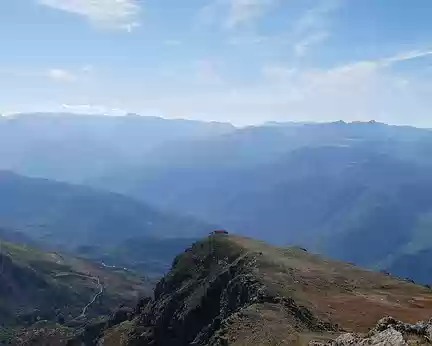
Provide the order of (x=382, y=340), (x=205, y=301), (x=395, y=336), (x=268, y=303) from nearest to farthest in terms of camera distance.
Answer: (x=395, y=336), (x=382, y=340), (x=268, y=303), (x=205, y=301)

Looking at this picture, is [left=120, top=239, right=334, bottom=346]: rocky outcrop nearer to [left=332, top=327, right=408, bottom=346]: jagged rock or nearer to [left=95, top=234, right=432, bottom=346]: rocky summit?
[left=95, top=234, right=432, bottom=346]: rocky summit

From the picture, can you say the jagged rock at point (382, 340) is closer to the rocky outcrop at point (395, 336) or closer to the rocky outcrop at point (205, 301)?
the rocky outcrop at point (395, 336)

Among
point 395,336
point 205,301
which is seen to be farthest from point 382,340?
point 205,301

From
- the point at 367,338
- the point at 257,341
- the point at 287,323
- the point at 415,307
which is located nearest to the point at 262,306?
the point at 287,323

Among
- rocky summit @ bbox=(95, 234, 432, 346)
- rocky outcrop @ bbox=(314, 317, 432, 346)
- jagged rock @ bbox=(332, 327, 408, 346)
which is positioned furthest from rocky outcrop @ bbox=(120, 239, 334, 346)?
rocky outcrop @ bbox=(314, 317, 432, 346)

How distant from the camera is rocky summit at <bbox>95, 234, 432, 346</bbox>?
62312 millimetres

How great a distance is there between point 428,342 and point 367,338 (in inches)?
194

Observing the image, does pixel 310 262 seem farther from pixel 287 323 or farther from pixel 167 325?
pixel 287 323

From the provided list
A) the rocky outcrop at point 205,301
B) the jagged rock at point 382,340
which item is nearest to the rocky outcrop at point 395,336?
the jagged rock at point 382,340

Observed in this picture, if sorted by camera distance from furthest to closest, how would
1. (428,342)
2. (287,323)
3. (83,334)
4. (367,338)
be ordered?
(83,334) → (287,323) → (367,338) → (428,342)

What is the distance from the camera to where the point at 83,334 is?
156 m

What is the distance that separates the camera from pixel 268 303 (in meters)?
74.7

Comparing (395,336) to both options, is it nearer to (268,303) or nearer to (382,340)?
(382,340)

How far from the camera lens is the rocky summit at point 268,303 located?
62312 mm
